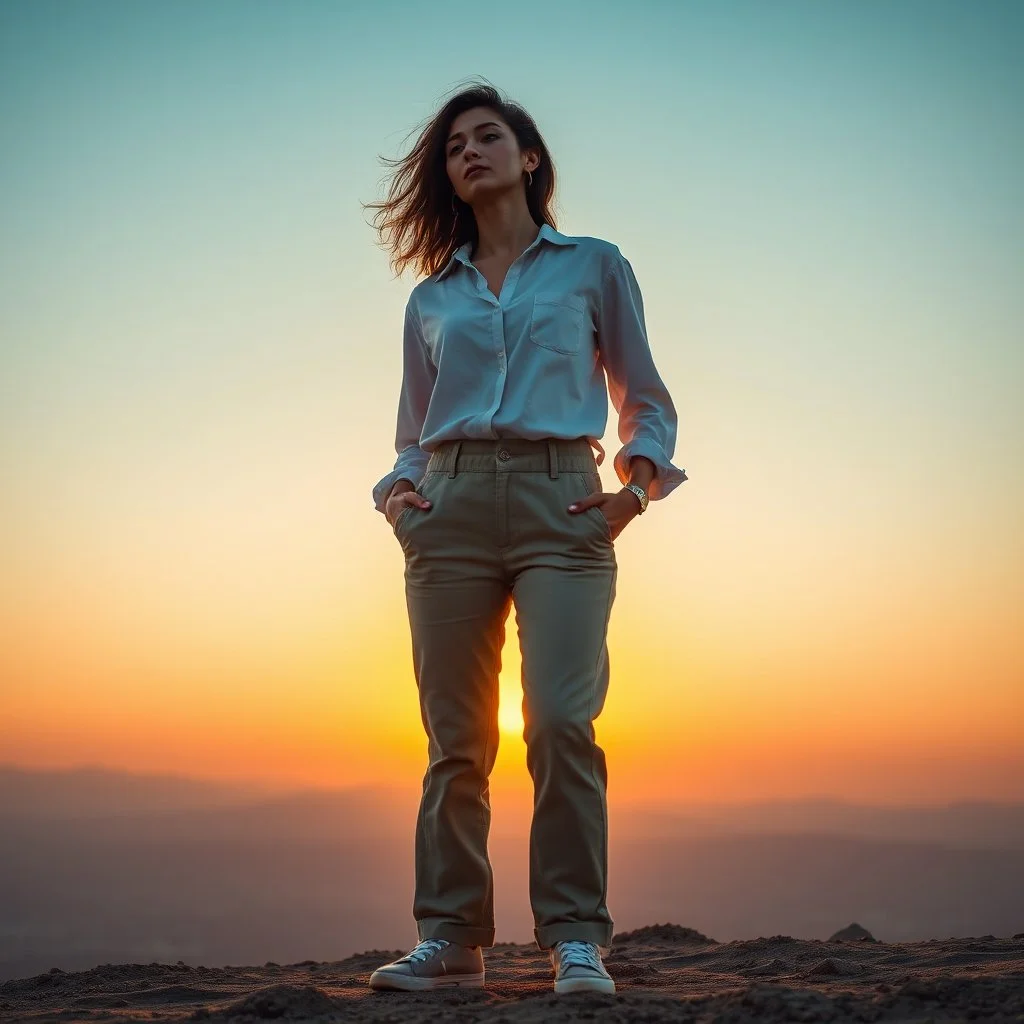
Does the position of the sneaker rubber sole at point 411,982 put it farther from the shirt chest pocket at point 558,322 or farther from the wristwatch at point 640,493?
the shirt chest pocket at point 558,322

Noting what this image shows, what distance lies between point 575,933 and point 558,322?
1686 mm

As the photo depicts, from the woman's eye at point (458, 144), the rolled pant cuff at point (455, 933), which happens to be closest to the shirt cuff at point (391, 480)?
the woman's eye at point (458, 144)

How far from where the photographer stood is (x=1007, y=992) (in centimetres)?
247

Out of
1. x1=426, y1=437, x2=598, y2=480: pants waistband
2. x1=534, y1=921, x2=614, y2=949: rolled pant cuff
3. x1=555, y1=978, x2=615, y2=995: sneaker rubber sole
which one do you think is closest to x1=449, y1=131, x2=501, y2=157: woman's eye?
x1=426, y1=437, x2=598, y2=480: pants waistband

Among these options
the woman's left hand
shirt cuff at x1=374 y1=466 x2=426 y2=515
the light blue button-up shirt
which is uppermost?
the light blue button-up shirt

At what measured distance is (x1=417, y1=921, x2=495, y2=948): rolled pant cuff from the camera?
3.11 meters

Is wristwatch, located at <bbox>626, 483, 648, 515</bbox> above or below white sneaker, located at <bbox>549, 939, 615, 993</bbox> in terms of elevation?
above

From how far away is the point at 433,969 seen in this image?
3045mm

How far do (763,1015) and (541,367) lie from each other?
1740mm

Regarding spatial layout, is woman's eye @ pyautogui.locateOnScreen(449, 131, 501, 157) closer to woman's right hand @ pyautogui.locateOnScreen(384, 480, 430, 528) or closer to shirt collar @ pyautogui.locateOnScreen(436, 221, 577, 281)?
shirt collar @ pyautogui.locateOnScreen(436, 221, 577, 281)

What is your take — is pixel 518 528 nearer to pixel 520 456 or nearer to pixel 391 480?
pixel 520 456

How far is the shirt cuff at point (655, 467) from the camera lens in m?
3.14

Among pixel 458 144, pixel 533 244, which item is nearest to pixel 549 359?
pixel 533 244

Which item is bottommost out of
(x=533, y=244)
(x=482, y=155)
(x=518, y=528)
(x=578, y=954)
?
(x=578, y=954)
